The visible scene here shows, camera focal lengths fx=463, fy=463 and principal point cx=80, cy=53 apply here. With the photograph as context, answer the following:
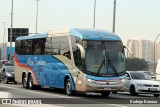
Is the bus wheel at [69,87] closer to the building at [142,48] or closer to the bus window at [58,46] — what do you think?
the bus window at [58,46]

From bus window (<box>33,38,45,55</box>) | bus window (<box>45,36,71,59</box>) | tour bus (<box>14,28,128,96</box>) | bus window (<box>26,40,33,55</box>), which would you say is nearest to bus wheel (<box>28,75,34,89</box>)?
bus window (<box>26,40,33,55</box>)

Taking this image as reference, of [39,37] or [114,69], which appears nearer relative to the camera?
[114,69]

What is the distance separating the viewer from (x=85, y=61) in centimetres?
2106

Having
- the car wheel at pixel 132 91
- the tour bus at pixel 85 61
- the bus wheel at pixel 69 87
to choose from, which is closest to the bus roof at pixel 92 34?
the tour bus at pixel 85 61

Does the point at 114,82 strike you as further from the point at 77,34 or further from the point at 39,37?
the point at 39,37

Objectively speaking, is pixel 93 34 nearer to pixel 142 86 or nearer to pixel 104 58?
pixel 104 58

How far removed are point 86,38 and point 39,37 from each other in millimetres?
5843

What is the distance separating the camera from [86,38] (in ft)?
70.9

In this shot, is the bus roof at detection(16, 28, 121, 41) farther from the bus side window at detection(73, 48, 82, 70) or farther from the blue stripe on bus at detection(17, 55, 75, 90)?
the blue stripe on bus at detection(17, 55, 75, 90)

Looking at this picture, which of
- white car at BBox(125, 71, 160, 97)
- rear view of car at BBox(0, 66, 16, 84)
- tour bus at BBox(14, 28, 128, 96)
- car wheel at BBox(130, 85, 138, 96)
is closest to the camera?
tour bus at BBox(14, 28, 128, 96)

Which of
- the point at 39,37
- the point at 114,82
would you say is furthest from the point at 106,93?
the point at 39,37

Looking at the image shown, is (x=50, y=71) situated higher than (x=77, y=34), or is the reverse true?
(x=77, y=34)

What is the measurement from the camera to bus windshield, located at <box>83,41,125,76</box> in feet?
69.4

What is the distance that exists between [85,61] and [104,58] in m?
0.95
